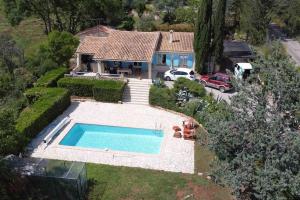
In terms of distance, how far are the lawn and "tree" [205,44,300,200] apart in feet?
Result: 15.3

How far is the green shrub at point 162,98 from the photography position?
116 ft

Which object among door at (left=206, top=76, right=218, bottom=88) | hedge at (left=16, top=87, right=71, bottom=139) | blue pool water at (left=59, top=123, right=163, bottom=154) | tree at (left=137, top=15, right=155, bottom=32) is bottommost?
blue pool water at (left=59, top=123, right=163, bottom=154)

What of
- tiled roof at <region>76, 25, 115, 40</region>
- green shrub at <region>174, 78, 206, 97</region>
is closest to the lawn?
green shrub at <region>174, 78, 206, 97</region>

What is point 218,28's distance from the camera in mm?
41219

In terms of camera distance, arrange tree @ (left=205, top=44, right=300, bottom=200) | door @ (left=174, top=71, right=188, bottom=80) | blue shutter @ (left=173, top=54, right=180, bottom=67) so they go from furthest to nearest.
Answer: blue shutter @ (left=173, top=54, right=180, bottom=67) < door @ (left=174, top=71, right=188, bottom=80) < tree @ (left=205, top=44, right=300, bottom=200)

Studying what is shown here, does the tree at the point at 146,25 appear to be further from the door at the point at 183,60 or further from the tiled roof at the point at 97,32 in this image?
the door at the point at 183,60

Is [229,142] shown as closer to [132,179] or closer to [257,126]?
[257,126]

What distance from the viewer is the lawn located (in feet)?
77.0

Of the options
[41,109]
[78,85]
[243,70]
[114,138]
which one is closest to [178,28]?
[243,70]

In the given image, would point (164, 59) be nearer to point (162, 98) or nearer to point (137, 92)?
point (137, 92)

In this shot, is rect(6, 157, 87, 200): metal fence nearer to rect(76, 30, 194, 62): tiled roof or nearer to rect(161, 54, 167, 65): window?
rect(76, 30, 194, 62): tiled roof

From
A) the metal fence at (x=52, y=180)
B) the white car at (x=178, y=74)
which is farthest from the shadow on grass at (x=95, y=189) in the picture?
the white car at (x=178, y=74)

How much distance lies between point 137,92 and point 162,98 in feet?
11.6

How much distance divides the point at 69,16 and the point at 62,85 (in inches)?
823
